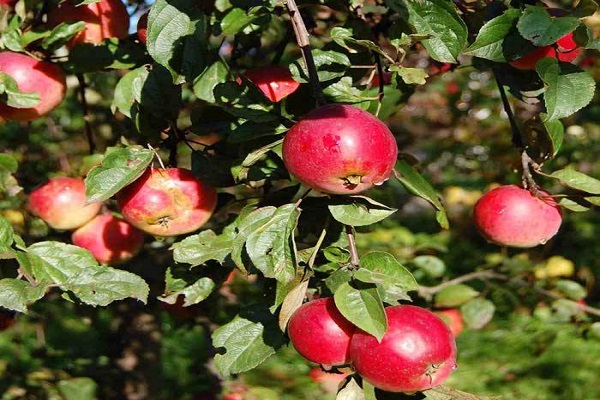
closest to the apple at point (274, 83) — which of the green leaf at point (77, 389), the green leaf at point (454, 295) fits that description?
the green leaf at point (454, 295)

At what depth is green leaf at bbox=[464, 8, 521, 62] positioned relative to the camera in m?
0.85

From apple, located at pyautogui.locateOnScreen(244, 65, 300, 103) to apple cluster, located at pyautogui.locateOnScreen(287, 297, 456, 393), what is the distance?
0.33m

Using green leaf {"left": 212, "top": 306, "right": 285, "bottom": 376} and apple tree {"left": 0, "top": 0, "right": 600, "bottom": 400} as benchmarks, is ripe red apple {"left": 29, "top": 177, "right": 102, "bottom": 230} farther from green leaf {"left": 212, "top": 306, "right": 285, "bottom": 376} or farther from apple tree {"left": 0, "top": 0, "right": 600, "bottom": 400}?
green leaf {"left": 212, "top": 306, "right": 285, "bottom": 376}

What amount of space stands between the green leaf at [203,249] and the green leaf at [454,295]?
0.88 metres

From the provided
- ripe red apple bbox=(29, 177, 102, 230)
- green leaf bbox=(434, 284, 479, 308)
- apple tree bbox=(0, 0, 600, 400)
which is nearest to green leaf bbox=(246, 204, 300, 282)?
apple tree bbox=(0, 0, 600, 400)

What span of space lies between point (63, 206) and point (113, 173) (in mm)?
423

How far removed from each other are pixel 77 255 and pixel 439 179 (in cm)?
480

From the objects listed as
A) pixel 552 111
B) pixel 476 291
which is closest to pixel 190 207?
pixel 552 111

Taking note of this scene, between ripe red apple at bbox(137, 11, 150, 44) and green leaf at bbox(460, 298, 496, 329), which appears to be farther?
green leaf at bbox(460, 298, 496, 329)

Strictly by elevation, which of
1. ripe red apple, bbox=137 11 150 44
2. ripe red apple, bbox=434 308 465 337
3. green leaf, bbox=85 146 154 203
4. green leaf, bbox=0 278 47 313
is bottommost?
ripe red apple, bbox=434 308 465 337

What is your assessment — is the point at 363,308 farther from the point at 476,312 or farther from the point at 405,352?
the point at 476,312

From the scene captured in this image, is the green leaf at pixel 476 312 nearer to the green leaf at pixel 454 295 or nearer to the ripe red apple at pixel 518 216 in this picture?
the green leaf at pixel 454 295

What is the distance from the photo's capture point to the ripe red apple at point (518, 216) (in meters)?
1.17

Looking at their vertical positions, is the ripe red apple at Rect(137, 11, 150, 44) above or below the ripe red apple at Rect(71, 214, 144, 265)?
above
